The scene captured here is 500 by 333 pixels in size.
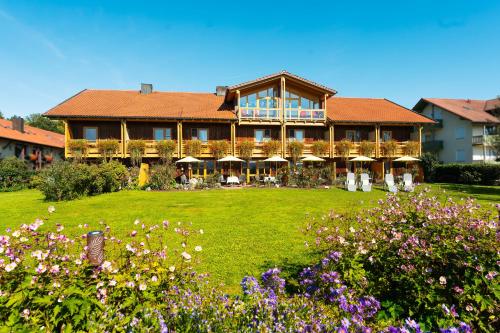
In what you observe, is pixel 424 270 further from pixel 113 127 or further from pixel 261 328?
pixel 113 127

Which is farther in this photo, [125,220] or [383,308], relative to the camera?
[125,220]

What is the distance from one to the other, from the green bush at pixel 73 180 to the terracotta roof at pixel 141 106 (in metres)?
8.31

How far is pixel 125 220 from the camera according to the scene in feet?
29.9

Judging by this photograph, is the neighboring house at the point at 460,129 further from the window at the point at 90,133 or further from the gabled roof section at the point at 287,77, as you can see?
the window at the point at 90,133

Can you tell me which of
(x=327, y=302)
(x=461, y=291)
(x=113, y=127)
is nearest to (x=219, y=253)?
(x=327, y=302)

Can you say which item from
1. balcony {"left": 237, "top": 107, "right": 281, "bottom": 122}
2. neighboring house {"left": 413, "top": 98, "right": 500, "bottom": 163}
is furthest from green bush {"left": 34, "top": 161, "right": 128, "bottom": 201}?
neighboring house {"left": 413, "top": 98, "right": 500, "bottom": 163}

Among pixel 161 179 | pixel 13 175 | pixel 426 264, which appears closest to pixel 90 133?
pixel 13 175

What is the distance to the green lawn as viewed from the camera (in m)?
5.48

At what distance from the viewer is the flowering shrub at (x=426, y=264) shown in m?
2.81

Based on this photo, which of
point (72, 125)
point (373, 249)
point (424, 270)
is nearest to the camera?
point (424, 270)

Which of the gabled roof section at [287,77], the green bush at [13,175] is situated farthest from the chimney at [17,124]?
the gabled roof section at [287,77]

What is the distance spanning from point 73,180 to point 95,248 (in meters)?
12.6

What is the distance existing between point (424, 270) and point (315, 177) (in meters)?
17.3

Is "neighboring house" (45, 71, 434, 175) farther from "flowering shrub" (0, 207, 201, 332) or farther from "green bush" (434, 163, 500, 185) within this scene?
"flowering shrub" (0, 207, 201, 332)
